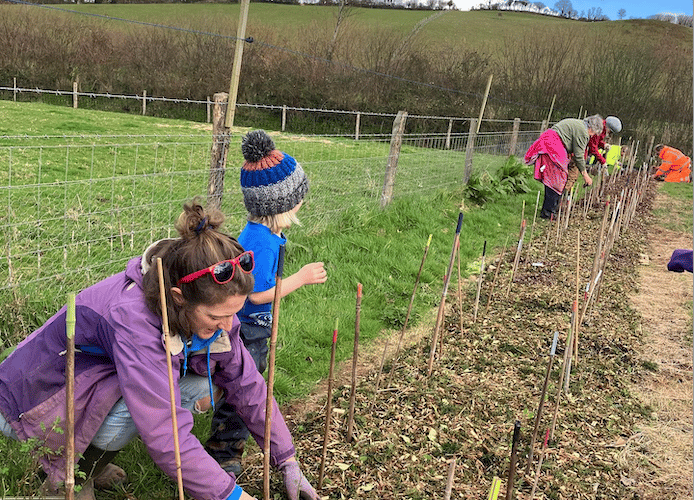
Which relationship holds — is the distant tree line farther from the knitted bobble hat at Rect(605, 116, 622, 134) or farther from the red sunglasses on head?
the red sunglasses on head

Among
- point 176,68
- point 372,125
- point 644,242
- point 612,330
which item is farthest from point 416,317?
point 176,68

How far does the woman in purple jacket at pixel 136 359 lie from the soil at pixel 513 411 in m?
0.64

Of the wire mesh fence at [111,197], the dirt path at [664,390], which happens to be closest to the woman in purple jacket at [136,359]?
the wire mesh fence at [111,197]

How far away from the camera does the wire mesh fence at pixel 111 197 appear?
3418mm

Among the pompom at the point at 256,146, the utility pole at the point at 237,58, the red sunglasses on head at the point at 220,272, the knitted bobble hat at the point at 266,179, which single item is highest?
the utility pole at the point at 237,58

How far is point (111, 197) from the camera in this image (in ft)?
14.6

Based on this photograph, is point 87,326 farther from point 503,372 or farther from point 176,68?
point 176,68

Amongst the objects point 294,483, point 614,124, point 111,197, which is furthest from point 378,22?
point 294,483

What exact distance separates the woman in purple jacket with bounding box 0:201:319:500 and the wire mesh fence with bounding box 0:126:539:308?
1.34 metres

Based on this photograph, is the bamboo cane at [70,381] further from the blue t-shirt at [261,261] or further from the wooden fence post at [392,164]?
the wooden fence post at [392,164]

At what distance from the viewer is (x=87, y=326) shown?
1.62 metres

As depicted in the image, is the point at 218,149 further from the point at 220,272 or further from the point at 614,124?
the point at 614,124

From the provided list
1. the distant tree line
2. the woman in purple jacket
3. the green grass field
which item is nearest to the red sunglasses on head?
the woman in purple jacket

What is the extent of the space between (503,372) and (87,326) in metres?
2.37
